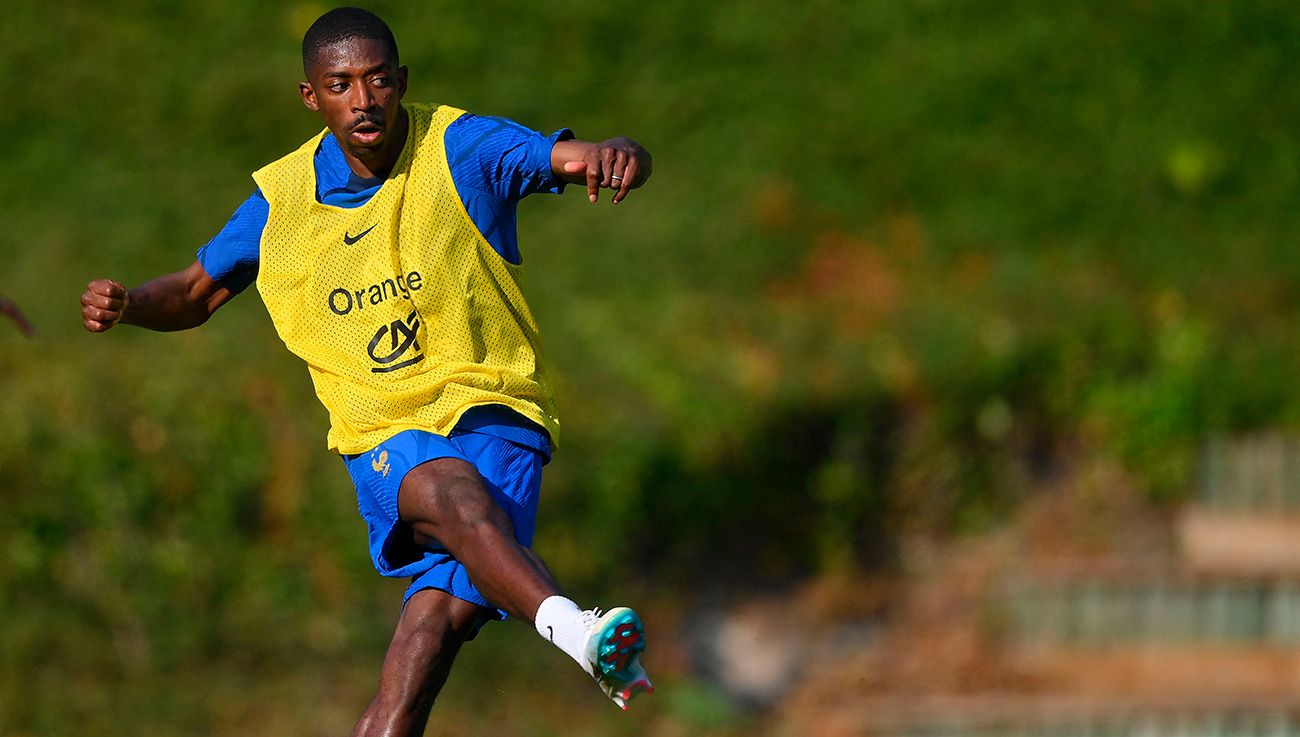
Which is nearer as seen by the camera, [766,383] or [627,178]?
[627,178]

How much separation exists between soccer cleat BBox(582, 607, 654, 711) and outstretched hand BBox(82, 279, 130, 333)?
1690mm

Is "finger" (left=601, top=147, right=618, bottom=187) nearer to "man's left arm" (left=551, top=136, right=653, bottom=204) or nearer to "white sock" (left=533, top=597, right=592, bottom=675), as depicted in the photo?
"man's left arm" (left=551, top=136, right=653, bottom=204)

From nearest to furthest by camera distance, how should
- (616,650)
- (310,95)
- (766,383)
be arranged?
(616,650) → (310,95) → (766,383)

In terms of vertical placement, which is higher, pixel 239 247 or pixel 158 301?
pixel 239 247

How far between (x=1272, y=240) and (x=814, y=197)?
8.71 feet

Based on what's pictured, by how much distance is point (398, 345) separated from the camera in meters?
5.66

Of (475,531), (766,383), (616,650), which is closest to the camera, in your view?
(616,650)

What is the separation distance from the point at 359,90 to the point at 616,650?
167cm

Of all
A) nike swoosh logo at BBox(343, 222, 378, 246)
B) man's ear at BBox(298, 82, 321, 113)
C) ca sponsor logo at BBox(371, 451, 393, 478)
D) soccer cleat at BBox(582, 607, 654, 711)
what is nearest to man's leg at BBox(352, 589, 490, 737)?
ca sponsor logo at BBox(371, 451, 393, 478)

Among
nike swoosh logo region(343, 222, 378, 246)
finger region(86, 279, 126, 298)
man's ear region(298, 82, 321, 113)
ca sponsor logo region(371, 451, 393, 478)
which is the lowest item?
ca sponsor logo region(371, 451, 393, 478)

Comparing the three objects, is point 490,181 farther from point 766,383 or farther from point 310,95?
point 766,383

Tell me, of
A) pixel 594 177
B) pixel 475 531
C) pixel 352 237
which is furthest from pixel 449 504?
pixel 594 177

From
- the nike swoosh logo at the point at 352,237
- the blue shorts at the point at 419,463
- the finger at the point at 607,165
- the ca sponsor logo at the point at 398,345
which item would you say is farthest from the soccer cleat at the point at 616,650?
the nike swoosh logo at the point at 352,237

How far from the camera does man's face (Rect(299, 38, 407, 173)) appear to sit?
5527mm
